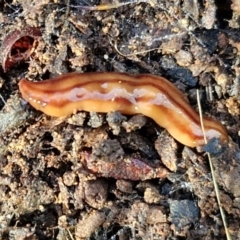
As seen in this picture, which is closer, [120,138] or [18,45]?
[120,138]

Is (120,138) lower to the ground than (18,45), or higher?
lower

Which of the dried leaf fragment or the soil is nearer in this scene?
the soil

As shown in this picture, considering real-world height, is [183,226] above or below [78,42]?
below

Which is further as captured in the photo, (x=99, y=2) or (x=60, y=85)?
(x=99, y=2)

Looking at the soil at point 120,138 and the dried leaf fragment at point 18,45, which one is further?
the dried leaf fragment at point 18,45

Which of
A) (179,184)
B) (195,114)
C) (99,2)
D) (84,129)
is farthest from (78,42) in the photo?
(179,184)

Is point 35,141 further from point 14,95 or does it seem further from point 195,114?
point 195,114

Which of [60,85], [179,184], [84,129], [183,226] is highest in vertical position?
[60,85]
